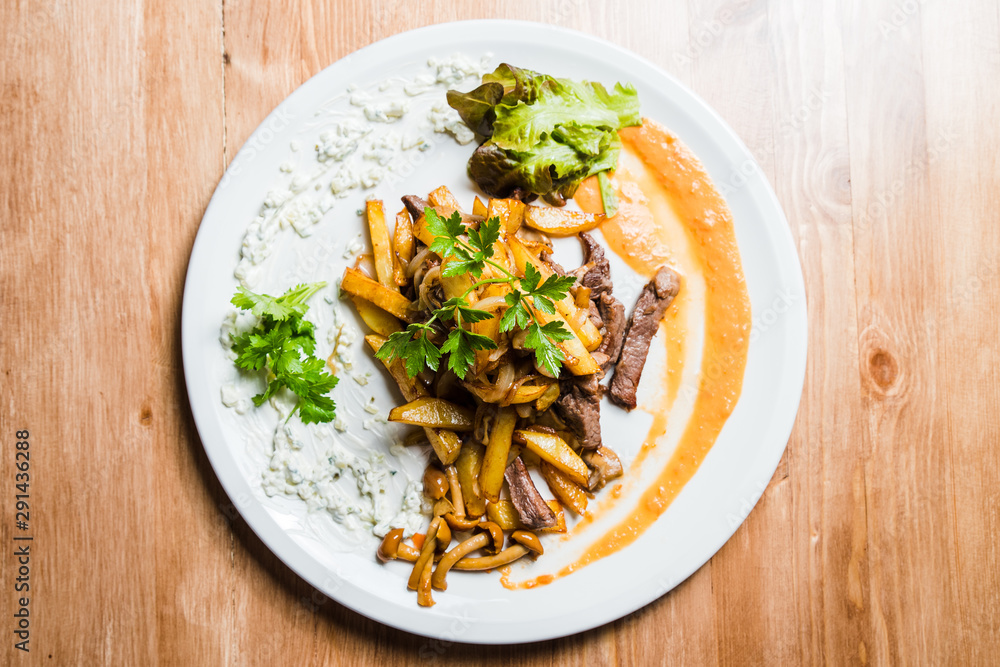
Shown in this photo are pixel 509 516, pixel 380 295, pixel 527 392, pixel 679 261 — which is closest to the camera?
pixel 527 392

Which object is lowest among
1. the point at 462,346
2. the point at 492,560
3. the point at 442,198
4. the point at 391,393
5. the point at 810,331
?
the point at 492,560

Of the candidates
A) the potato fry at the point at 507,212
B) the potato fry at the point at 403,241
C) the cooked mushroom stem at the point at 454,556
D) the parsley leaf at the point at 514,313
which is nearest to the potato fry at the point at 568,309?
the potato fry at the point at 507,212

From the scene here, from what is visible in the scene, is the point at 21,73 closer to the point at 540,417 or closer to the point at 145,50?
the point at 145,50

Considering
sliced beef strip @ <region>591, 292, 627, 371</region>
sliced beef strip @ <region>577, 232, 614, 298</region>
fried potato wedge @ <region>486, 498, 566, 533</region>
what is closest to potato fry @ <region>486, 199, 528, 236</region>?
sliced beef strip @ <region>577, 232, 614, 298</region>

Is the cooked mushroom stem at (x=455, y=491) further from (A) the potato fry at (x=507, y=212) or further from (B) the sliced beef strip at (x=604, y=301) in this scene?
(A) the potato fry at (x=507, y=212)

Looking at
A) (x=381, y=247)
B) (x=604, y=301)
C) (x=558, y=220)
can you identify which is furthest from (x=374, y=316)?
(x=604, y=301)

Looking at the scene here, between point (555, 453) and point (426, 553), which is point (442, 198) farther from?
point (426, 553)

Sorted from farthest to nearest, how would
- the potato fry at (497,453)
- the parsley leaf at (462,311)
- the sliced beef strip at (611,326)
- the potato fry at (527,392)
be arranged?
the sliced beef strip at (611,326)
the potato fry at (497,453)
the potato fry at (527,392)
the parsley leaf at (462,311)

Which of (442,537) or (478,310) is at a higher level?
(478,310)
